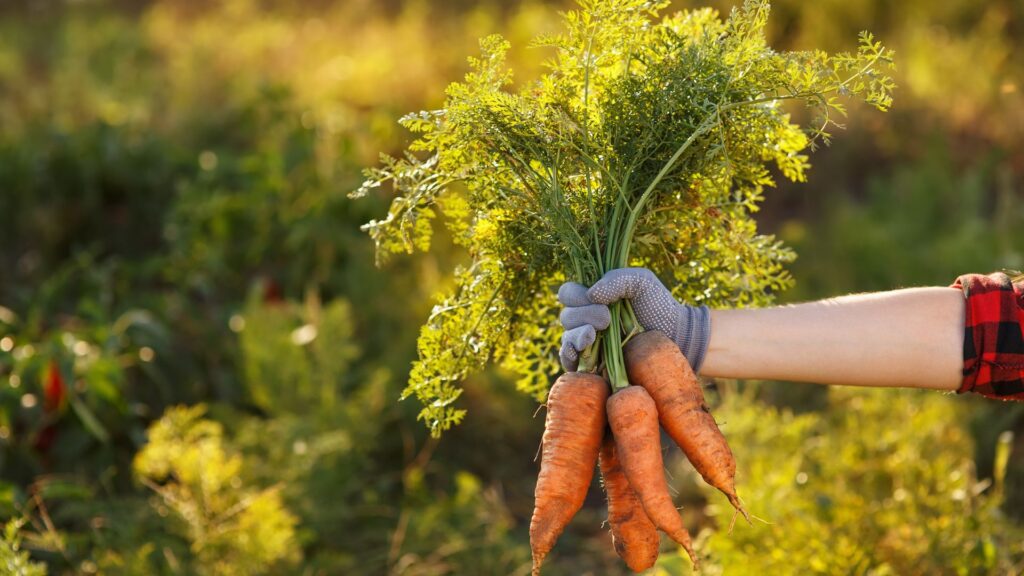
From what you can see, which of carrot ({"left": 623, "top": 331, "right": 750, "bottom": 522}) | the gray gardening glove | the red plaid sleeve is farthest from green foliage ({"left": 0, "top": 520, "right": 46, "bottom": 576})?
the red plaid sleeve

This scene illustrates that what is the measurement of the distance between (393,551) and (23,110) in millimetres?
4100

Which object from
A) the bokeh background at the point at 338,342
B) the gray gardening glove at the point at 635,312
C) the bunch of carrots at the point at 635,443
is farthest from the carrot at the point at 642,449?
the bokeh background at the point at 338,342

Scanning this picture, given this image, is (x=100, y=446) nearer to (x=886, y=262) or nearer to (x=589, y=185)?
(x=589, y=185)

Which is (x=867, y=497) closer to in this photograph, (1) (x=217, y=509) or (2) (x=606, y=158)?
(2) (x=606, y=158)

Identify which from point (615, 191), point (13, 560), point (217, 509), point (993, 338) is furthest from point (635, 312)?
point (217, 509)

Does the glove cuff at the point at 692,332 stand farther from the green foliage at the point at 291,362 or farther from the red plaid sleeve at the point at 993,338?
the green foliage at the point at 291,362

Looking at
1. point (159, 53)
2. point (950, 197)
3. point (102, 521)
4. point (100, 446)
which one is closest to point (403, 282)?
Result: point (100, 446)

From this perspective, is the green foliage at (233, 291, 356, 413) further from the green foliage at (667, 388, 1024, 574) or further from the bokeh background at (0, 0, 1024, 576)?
the green foliage at (667, 388, 1024, 574)

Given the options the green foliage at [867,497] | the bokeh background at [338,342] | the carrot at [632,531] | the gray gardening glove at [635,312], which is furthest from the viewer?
the bokeh background at [338,342]

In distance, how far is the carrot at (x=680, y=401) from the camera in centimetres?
184

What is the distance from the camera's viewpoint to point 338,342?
3.56 m

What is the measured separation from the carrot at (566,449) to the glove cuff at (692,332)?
0.54 feet

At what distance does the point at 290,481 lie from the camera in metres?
3.07

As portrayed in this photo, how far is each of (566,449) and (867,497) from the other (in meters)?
1.56
